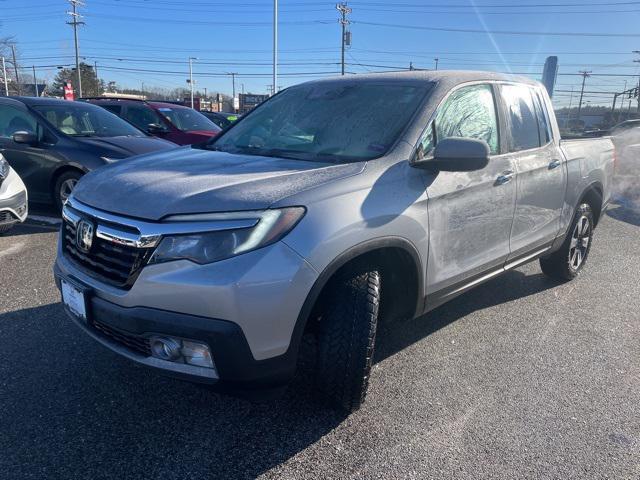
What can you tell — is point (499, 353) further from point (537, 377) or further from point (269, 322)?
point (269, 322)

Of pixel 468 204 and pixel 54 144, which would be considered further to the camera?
pixel 54 144

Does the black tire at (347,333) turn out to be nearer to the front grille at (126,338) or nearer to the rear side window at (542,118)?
the front grille at (126,338)

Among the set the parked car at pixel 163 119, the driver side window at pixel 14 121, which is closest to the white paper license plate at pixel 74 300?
the driver side window at pixel 14 121

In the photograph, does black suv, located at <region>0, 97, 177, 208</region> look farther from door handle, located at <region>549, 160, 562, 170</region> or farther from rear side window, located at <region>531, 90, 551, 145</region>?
door handle, located at <region>549, 160, 562, 170</region>

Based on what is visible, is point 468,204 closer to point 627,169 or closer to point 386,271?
point 386,271

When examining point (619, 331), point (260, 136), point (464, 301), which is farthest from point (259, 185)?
point (619, 331)

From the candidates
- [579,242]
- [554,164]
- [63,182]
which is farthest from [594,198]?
[63,182]

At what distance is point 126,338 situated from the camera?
238 cm

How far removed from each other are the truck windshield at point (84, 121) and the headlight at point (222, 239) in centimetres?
544

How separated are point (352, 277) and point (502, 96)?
205 centimetres

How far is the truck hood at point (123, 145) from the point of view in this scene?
21.3 ft

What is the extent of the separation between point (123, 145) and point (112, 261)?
4738 mm

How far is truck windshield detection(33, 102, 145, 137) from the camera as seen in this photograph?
22.8 feet

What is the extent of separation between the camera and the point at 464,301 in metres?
4.44
